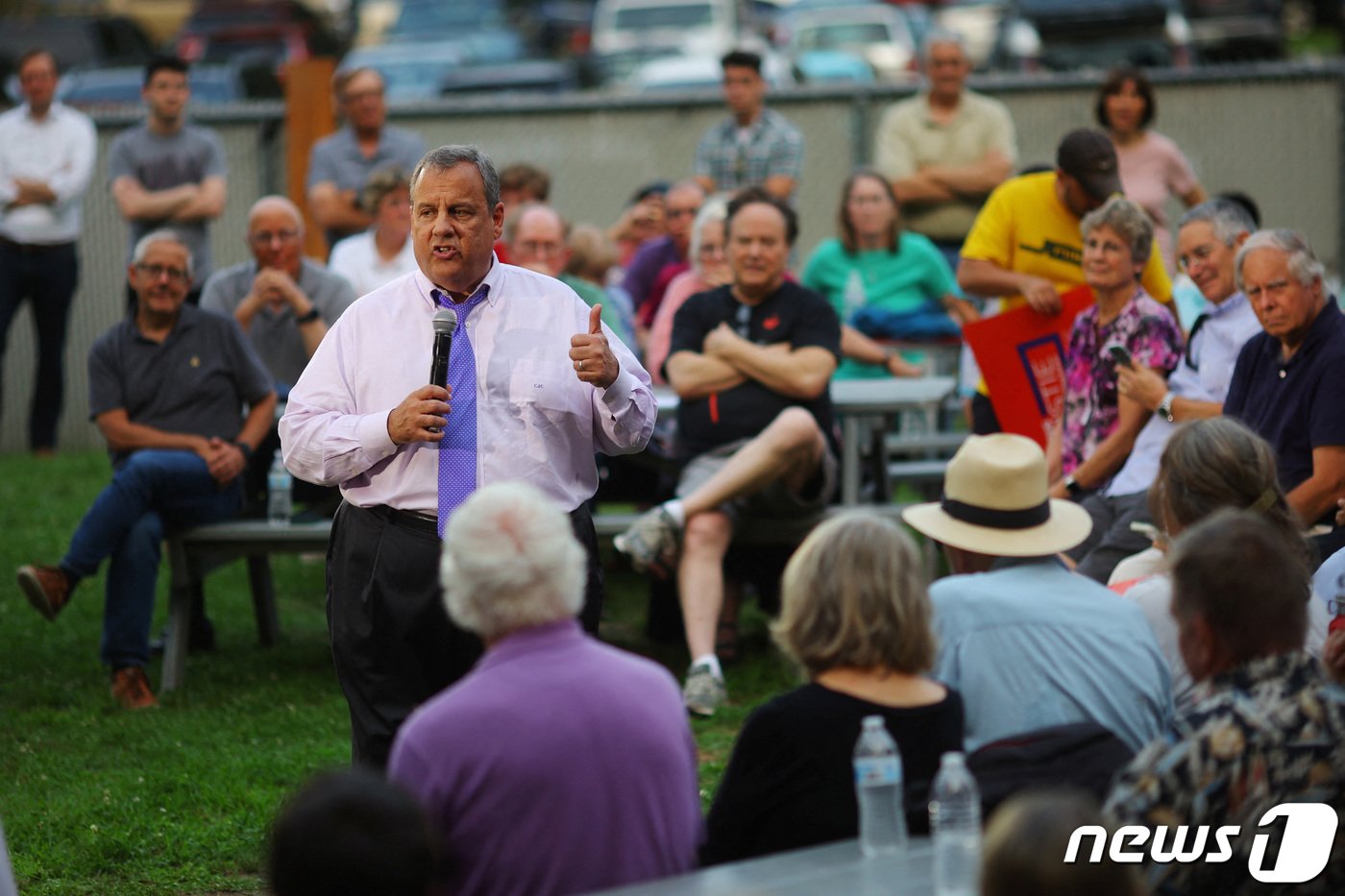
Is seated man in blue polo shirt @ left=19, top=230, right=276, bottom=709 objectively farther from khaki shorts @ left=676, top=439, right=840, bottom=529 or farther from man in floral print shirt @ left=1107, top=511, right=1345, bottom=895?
man in floral print shirt @ left=1107, top=511, right=1345, bottom=895

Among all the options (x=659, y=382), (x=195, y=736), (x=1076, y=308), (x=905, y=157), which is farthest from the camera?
(x=905, y=157)

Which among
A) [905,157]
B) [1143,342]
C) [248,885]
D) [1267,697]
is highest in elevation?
[905,157]

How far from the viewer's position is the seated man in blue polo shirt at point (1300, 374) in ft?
20.2

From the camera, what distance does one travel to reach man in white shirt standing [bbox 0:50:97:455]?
460 inches

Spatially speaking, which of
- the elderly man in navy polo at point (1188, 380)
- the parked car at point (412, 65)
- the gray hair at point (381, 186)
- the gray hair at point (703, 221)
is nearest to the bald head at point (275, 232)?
the gray hair at point (381, 186)

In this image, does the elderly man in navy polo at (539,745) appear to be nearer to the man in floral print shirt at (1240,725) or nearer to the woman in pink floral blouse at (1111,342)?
the man in floral print shirt at (1240,725)

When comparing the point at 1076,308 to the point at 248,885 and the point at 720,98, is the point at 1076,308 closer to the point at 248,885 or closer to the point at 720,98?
the point at 248,885

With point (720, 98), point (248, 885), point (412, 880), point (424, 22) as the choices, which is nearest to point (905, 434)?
point (720, 98)

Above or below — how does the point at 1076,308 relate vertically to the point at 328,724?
above

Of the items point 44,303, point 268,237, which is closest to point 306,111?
point 44,303

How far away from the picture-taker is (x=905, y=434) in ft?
33.6

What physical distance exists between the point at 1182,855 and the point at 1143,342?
3.92m

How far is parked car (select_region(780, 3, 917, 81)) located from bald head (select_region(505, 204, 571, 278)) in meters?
14.2

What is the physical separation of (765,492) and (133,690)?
2.67 m
